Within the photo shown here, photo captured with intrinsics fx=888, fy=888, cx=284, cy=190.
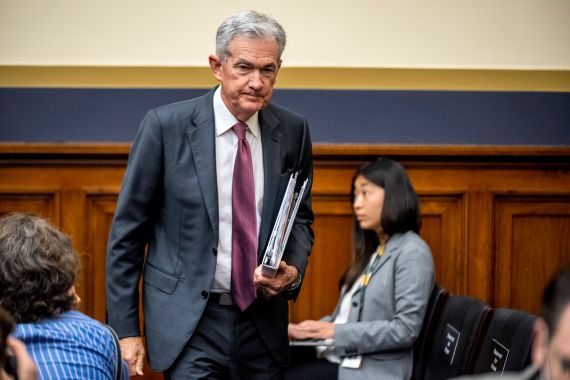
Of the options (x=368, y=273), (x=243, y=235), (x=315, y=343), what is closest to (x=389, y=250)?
(x=368, y=273)

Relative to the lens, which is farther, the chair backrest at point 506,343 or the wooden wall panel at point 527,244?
the wooden wall panel at point 527,244

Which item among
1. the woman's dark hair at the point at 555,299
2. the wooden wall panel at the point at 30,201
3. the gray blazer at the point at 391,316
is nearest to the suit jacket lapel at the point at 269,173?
the gray blazer at the point at 391,316

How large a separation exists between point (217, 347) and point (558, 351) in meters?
1.51

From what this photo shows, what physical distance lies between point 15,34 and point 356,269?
2.07m

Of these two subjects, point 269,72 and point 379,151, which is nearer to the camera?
point 269,72

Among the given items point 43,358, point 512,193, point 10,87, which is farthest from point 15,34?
point 43,358

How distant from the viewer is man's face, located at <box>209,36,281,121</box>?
8.50 feet

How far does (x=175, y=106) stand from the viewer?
2713 mm

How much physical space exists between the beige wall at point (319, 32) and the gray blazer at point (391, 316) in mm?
1232

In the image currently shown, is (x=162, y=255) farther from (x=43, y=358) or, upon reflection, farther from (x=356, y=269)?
(x=356, y=269)

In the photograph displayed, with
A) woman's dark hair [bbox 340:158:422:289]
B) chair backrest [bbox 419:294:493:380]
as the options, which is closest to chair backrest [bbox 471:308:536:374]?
chair backrest [bbox 419:294:493:380]

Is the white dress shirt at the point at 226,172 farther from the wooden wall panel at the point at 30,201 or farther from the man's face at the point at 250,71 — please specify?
the wooden wall panel at the point at 30,201

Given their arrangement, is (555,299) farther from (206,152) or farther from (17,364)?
(206,152)

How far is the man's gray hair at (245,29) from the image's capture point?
8.51 feet
